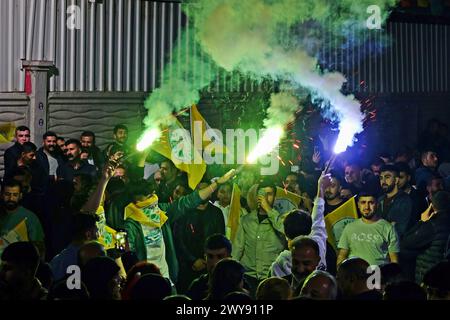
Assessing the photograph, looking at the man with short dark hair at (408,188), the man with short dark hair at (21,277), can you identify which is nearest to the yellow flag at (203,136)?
the man with short dark hair at (408,188)

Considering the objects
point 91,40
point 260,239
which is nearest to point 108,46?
point 91,40

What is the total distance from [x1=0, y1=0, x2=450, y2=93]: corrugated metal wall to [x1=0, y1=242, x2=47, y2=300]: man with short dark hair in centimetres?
688

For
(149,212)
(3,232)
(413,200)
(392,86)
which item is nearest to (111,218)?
(149,212)

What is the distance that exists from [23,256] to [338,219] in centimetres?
369

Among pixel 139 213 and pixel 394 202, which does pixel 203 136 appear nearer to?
pixel 139 213

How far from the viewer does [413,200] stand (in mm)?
8977

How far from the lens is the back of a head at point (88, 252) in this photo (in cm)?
655

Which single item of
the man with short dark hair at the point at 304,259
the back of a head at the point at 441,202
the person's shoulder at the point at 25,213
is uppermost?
the back of a head at the point at 441,202

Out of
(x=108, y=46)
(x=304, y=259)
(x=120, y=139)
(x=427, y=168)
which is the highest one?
(x=108, y=46)

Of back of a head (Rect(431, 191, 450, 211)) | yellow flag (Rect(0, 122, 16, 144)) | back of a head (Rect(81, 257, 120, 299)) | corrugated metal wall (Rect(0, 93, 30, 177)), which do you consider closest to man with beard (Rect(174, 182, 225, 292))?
back of a head (Rect(431, 191, 450, 211))

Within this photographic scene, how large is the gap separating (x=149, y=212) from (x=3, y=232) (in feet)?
4.58

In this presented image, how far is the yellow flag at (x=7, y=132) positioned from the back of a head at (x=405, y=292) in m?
7.79

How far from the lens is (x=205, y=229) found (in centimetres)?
881

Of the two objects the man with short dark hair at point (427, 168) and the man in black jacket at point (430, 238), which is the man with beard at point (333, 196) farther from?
the man with short dark hair at point (427, 168)
